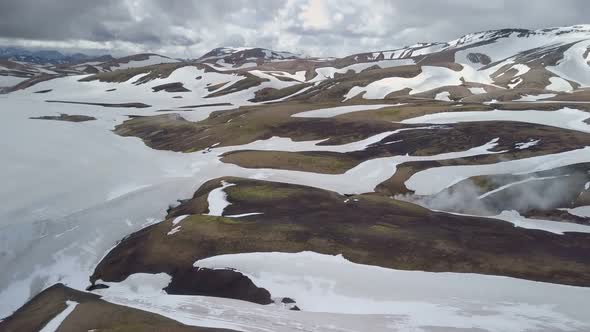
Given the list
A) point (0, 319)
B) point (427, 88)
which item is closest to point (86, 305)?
point (0, 319)

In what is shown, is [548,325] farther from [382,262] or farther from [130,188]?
[130,188]

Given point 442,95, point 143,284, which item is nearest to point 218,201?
point 143,284

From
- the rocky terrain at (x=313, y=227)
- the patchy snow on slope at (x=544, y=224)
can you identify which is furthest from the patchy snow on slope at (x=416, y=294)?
the patchy snow on slope at (x=544, y=224)

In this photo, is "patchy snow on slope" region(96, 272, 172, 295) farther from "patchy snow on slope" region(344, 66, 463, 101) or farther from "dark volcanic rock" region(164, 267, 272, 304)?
"patchy snow on slope" region(344, 66, 463, 101)

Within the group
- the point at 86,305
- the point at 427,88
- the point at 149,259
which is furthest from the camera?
the point at 427,88

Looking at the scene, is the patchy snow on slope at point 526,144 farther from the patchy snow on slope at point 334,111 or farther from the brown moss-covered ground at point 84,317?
the brown moss-covered ground at point 84,317

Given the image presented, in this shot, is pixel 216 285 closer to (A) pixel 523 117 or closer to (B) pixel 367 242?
(B) pixel 367 242

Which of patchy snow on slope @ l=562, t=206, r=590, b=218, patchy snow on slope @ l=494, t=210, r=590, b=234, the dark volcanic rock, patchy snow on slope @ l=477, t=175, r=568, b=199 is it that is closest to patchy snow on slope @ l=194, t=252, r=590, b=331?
the dark volcanic rock
